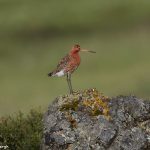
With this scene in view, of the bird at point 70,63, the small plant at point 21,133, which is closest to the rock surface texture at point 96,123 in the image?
the bird at point 70,63

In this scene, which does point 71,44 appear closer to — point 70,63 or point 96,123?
point 70,63

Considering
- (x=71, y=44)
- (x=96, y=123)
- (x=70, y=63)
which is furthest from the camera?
(x=71, y=44)

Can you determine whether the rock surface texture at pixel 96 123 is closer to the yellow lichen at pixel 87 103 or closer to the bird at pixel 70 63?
the yellow lichen at pixel 87 103

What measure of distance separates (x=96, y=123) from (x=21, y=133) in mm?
4456

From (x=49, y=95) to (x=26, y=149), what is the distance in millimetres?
22684

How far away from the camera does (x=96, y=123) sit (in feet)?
62.8

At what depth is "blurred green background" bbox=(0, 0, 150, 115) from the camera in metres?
46.6

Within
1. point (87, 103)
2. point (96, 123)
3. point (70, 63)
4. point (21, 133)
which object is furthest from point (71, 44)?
point (96, 123)

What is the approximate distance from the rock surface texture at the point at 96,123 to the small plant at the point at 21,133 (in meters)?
2.61

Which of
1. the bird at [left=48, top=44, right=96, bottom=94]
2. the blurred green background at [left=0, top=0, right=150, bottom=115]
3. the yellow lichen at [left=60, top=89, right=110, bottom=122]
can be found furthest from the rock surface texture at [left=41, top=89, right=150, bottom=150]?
the blurred green background at [left=0, top=0, right=150, bottom=115]

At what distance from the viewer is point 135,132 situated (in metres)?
19.1

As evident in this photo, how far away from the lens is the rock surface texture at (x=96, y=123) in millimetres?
18922

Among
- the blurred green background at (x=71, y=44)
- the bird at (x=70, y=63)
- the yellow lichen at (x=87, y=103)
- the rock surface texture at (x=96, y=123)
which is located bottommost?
the rock surface texture at (x=96, y=123)

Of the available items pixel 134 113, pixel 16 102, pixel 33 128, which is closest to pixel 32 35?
pixel 16 102
